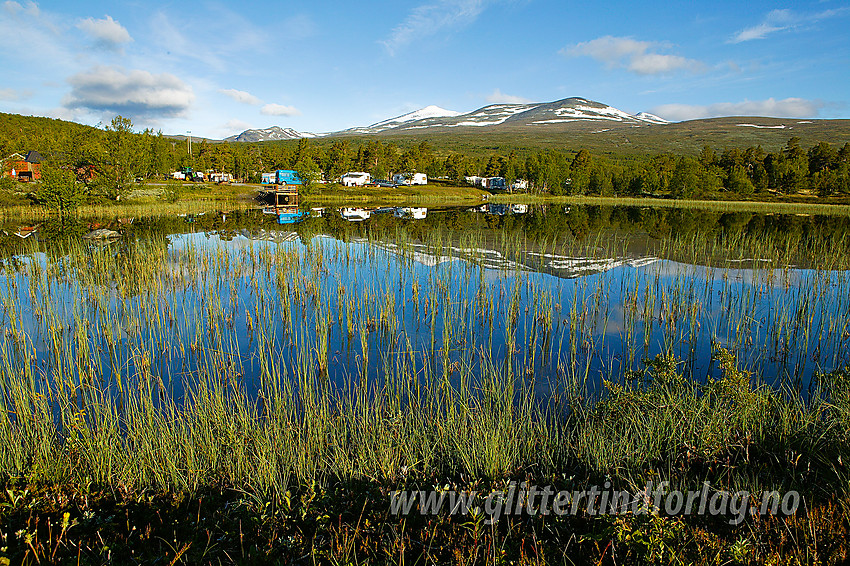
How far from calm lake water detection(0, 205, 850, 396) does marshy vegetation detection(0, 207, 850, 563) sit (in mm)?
65

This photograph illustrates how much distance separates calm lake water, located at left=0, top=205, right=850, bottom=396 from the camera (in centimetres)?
591

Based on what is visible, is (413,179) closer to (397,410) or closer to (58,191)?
(58,191)

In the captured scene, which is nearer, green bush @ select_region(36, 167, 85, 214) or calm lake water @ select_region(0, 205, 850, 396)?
calm lake water @ select_region(0, 205, 850, 396)

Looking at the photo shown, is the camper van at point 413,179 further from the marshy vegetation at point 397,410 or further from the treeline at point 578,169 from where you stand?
the marshy vegetation at point 397,410

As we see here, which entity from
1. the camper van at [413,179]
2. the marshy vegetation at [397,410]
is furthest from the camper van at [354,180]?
the marshy vegetation at [397,410]

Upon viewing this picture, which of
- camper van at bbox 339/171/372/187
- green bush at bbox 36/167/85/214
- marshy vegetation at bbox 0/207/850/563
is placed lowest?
marshy vegetation at bbox 0/207/850/563

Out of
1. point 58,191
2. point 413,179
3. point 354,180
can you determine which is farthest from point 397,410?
point 413,179

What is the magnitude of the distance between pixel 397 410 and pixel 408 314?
13.3 feet

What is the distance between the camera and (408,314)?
823cm

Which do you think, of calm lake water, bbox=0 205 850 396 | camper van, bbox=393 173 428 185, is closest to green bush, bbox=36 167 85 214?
calm lake water, bbox=0 205 850 396

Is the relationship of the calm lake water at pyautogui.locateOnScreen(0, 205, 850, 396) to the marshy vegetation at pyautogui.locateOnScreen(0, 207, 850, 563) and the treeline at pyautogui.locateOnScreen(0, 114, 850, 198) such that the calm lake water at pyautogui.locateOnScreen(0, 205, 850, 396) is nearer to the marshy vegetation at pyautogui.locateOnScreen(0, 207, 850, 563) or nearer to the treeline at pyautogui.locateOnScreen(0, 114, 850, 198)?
the marshy vegetation at pyautogui.locateOnScreen(0, 207, 850, 563)

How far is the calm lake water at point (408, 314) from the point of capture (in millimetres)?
5914

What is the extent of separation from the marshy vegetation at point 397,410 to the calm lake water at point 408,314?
65 mm


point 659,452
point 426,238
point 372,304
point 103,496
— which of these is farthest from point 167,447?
point 426,238
